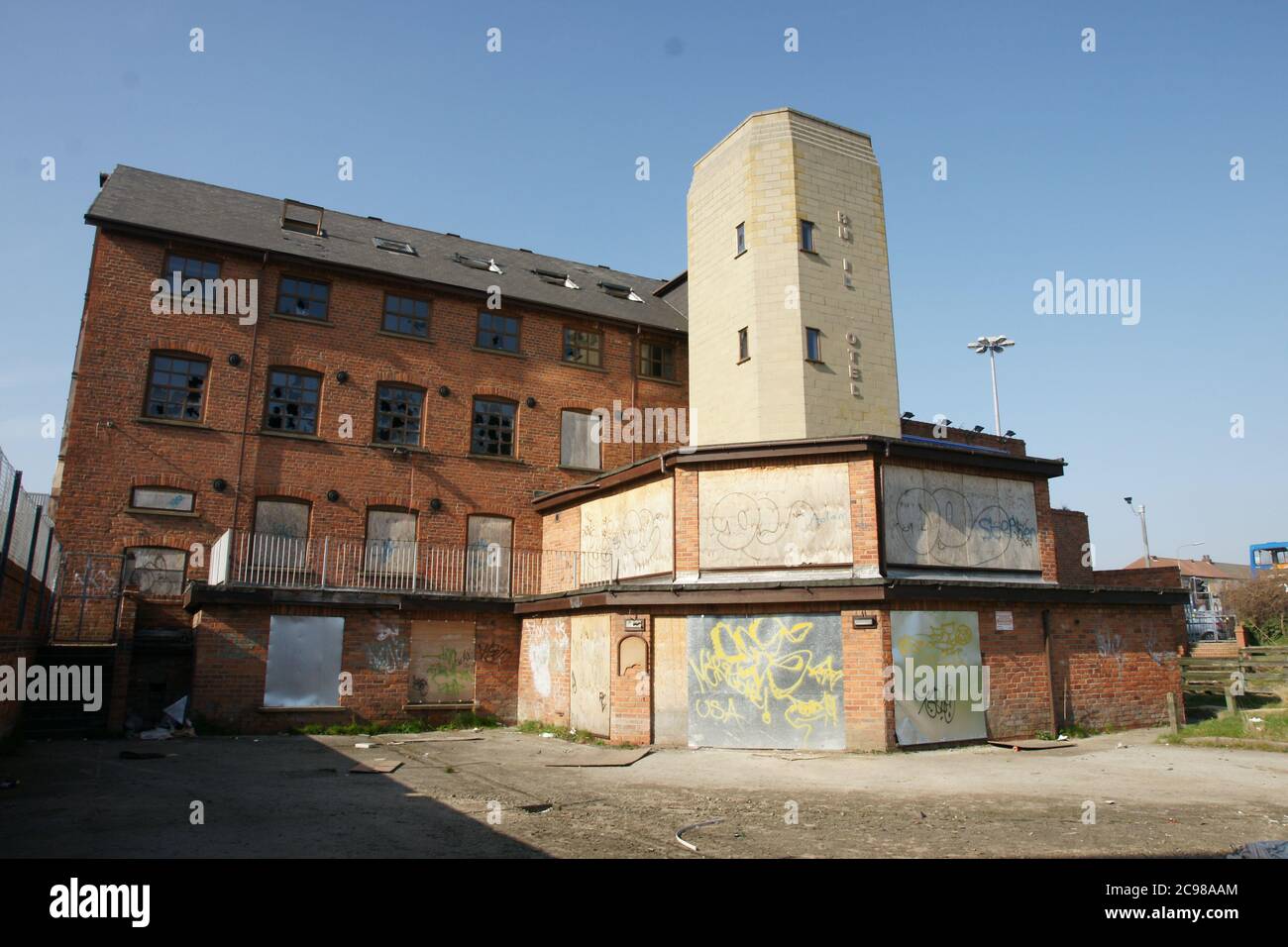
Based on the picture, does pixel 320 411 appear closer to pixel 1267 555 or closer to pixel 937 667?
pixel 937 667

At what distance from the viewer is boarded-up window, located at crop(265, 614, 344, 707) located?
52.9 feet

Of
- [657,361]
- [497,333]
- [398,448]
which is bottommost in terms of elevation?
[398,448]

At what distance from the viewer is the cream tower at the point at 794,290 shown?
1841 cm

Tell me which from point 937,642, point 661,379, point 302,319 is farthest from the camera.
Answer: point 661,379

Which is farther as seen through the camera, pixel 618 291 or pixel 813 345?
pixel 618 291

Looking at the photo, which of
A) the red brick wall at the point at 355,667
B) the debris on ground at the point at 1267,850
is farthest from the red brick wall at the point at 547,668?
the debris on ground at the point at 1267,850

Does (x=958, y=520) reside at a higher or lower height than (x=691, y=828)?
higher

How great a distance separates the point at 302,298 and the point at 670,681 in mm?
13865

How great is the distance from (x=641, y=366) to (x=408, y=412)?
7.17 m

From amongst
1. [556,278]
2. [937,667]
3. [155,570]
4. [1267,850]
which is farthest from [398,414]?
[1267,850]

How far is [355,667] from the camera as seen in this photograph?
55.4ft

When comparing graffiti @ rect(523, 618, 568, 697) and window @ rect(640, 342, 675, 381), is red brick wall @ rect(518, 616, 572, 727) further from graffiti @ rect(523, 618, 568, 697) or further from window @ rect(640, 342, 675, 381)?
window @ rect(640, 342, 675, 381)

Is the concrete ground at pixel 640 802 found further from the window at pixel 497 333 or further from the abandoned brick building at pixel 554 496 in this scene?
the window at pixel 497 333
